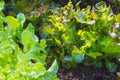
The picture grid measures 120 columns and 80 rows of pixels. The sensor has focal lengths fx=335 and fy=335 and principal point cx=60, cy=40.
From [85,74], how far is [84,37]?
0.34 m

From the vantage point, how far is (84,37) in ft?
8.79

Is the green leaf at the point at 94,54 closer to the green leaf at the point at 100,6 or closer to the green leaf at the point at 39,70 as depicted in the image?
the green leaf at the point at 100,6

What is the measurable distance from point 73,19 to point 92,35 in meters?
0.23

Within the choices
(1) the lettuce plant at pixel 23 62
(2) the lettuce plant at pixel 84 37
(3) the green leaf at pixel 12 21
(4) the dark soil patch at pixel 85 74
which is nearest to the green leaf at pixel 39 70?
(1) the lettuce plant at pixel 23 62

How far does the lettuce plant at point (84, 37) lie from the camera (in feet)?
8.77

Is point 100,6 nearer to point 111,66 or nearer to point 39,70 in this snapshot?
point 111,66

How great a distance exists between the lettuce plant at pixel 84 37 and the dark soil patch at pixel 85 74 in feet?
0.18

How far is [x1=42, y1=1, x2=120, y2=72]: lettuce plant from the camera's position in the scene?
2672mm

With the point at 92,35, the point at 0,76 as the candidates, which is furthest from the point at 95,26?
the point at 0,76

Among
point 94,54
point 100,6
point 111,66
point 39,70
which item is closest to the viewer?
point 39,70

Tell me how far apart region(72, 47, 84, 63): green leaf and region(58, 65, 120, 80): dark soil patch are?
18cm

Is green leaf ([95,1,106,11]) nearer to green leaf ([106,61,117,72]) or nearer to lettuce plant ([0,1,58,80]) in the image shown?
green leaf ([106,61,117,72])

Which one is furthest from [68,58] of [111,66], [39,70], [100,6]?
[39,70]

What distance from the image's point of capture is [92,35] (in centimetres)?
Answer: 269
